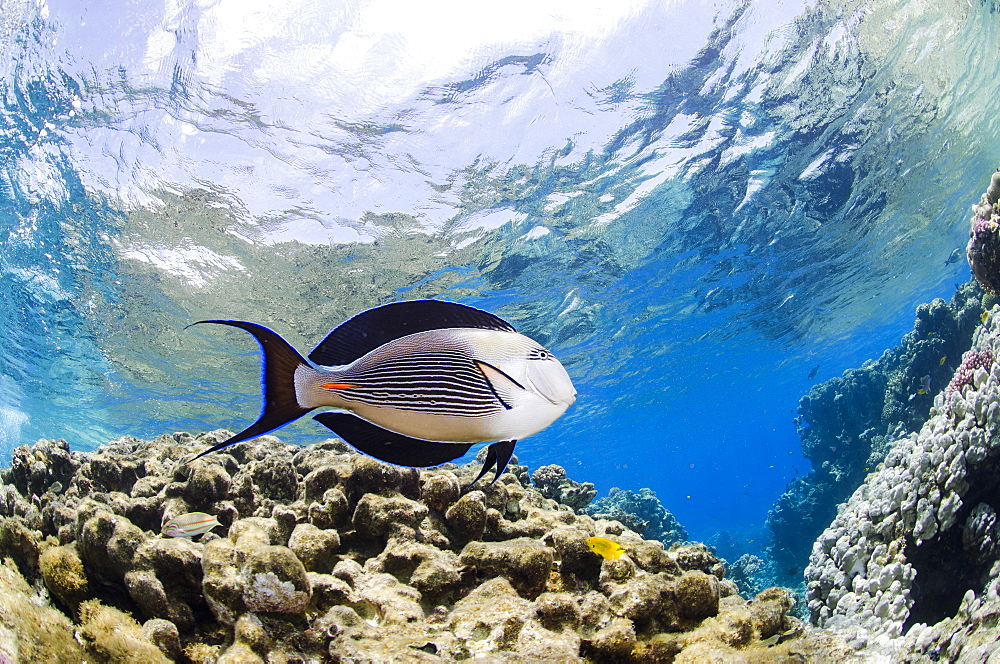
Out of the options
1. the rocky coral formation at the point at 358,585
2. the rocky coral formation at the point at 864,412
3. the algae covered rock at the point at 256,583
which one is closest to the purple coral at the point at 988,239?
the rocky coral formation at the point at 864,412

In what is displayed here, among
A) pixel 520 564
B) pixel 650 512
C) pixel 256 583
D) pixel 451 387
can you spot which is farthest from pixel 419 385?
pixel 650 512

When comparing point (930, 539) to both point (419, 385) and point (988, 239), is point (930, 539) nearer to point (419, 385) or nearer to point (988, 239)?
point (988, 239)

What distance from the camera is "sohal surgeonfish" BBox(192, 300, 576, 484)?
1.06 m

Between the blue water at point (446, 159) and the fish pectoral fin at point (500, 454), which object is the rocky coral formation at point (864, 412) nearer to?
the blue water at point (446, 159)

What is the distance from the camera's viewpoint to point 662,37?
8.88 m

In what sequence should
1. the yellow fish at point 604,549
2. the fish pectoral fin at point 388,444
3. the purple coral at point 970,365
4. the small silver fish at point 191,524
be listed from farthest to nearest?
the purple coral at point 970,365
the small silver fish at point 191,524
the yellow fish at point 604,549
the fish pectoral fin at point 388,444

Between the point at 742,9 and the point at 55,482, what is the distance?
12.6 m

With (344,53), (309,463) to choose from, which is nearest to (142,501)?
(309,463)

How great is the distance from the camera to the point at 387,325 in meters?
1.17

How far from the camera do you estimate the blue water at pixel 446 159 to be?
808cm

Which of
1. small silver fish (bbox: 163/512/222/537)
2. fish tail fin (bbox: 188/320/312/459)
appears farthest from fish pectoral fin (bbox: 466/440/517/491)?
small silver fish (bbox: 163/512/222/537)

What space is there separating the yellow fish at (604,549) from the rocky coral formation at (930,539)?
7.11 ft

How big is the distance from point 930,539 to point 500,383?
5302 millimetres

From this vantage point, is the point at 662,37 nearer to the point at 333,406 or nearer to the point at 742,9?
the point at 742,9
